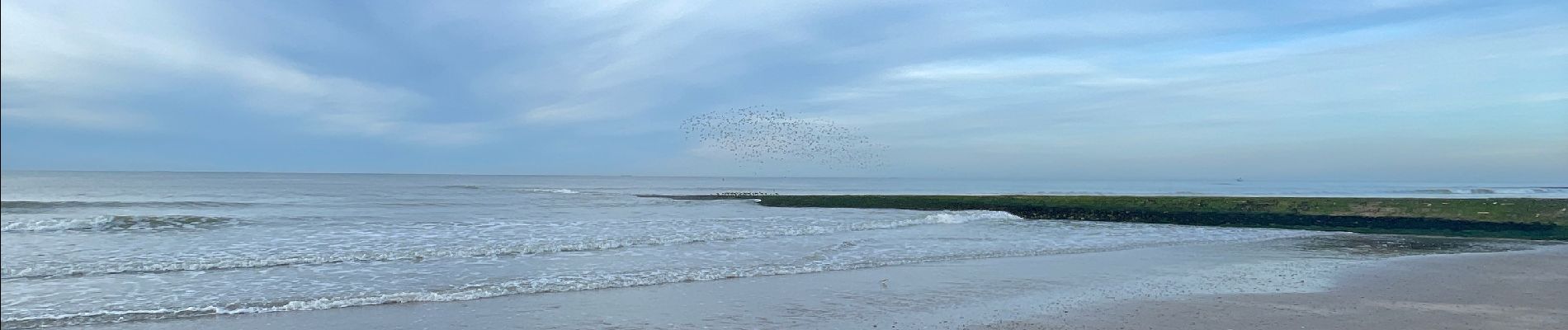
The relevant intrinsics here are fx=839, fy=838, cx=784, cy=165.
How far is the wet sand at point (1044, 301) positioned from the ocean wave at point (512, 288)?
37 centimetres

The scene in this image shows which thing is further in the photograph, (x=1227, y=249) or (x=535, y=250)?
(x=1227, y=249)

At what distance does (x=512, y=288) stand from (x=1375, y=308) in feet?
40.2

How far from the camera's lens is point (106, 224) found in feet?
83.9

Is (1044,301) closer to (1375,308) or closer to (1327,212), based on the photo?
(1375,308)

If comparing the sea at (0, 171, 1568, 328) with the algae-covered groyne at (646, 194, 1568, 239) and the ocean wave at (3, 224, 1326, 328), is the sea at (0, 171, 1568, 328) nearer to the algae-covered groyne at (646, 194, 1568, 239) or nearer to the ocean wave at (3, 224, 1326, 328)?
the ocean wave at (3, 224, 1326, 328)

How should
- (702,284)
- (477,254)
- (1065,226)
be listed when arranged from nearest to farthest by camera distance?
(702,284)
(477,254)
(1065,226)

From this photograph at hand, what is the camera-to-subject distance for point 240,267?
15.4 meters

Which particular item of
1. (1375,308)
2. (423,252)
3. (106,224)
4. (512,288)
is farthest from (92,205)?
(1375,308)

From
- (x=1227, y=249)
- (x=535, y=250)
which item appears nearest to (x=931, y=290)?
(x=535, y=250)

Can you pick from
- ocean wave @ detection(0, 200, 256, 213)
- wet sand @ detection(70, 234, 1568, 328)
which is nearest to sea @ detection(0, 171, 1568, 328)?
wet sand @ detection(70, 234, 1568, 328)

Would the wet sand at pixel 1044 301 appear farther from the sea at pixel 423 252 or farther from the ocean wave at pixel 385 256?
the ocean wave at pixel 385 256

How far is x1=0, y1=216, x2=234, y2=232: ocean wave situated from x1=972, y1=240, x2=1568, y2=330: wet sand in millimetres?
26678

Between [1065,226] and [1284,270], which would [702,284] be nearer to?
[1284,270]

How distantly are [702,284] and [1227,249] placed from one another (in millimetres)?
14143
